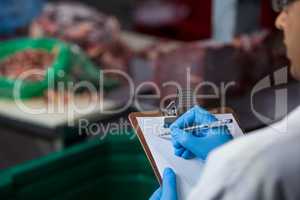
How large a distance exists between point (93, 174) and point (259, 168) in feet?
3.48

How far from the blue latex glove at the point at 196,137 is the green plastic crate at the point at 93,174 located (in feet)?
2.05

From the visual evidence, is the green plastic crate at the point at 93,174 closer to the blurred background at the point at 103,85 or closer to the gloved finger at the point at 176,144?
the blurred background at the point at 103,85

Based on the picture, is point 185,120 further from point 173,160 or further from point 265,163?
point 265,163

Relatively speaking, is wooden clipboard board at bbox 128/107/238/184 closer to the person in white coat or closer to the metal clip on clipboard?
the metal clip on clipboard

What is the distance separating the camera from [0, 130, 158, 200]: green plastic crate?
1.49 m

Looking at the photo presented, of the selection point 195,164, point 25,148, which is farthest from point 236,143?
point 25,148

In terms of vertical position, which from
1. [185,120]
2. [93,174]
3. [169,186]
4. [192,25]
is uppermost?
[192,25]

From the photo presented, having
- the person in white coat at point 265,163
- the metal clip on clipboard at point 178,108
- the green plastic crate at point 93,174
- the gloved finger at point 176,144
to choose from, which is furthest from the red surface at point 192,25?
the person in white coat at point 265,163

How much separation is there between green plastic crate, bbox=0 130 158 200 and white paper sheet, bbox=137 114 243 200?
594mm

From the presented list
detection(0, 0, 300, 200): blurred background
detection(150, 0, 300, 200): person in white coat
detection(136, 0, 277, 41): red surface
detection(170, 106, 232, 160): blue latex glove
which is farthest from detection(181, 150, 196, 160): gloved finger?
detection(136, 0, 277, 41): red surface

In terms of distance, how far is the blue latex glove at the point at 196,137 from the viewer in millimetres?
879

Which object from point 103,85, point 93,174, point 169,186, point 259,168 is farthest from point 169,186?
point 103,85

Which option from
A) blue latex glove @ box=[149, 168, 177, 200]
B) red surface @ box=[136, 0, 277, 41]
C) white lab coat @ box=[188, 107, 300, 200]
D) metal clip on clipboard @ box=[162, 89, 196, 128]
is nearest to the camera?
white lab coat @ box=[188, 107, 300, 200]

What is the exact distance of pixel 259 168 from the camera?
24.6 inches
